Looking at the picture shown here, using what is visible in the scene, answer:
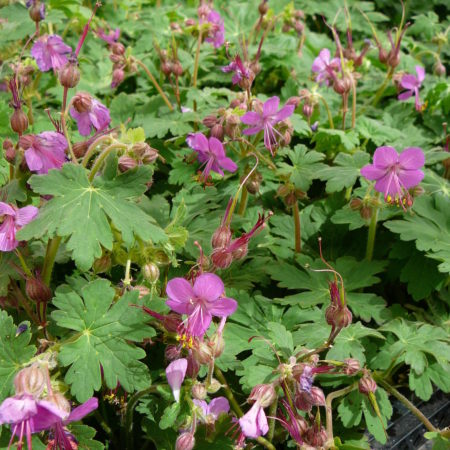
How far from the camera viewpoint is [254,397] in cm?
129

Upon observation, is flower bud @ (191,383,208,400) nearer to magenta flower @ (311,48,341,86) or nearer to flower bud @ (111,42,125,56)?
magenta flower @ (311,48,341,86)

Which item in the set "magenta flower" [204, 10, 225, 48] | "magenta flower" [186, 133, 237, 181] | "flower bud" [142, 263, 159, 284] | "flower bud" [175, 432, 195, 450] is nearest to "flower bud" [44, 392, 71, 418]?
"flower bud" [175, 432, 195, 450]

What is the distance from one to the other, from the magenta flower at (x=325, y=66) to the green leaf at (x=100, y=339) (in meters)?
1.37

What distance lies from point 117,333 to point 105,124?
0.63 m

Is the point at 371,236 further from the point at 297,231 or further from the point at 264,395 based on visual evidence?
the point at 264,395

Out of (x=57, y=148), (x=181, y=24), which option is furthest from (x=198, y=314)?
(x=181, y=24)

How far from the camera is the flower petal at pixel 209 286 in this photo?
1.26 metres

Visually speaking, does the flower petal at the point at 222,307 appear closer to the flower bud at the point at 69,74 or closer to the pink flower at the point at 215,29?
the flower bud at the point at 69,74

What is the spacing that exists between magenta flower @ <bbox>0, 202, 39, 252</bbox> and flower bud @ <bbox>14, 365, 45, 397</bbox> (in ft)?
1.18

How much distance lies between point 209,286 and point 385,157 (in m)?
0.76

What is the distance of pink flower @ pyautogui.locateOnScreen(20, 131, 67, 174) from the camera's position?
4.97 feet

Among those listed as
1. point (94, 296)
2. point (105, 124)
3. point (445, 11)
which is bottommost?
point (445, 11)

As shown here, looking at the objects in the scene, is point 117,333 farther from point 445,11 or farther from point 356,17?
point 445,11

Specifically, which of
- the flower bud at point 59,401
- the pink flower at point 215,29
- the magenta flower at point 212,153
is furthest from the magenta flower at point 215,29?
the flower bud at point 59,401
